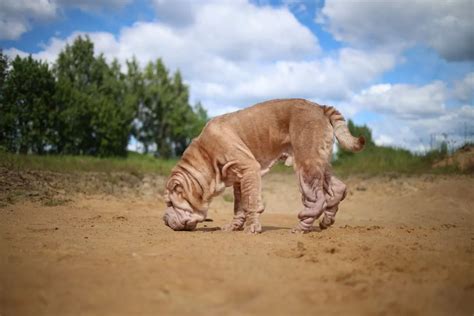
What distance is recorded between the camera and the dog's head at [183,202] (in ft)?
21.5

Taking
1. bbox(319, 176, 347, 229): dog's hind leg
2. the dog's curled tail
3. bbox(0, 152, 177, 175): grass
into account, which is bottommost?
bbox(319, 176, 347, 229): dog's hind leg

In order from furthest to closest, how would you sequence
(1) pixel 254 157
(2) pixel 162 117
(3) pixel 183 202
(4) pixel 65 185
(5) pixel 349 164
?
(2) pixel 162 117 → (5) pixel 349 164 → (4) pixel 65 185 → (1) pixel 254 157 → (3) pixel 183 202

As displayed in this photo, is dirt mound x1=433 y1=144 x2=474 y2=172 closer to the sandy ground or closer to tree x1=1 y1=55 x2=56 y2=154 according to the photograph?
the sandy ground

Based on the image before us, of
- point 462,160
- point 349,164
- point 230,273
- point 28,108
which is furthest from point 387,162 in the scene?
point 28,108

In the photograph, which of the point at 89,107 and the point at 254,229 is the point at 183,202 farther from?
the point at 89,107

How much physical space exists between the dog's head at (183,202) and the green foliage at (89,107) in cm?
572

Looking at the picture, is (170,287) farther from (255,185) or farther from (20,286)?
(255,185)

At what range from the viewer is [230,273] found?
10.8ft

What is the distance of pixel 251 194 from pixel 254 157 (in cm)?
69

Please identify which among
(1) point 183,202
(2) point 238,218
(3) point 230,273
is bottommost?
(3) point 230,273

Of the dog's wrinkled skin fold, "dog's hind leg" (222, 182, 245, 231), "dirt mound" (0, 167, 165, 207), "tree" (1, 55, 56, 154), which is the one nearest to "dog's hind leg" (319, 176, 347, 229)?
the dog's wrinkled skin fold

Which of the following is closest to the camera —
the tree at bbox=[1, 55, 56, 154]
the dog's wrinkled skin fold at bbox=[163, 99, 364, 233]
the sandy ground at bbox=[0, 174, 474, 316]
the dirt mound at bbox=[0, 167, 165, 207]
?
the sandy ground at bbox=[0, 174, 474, 316]

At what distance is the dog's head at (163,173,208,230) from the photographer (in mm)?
6539

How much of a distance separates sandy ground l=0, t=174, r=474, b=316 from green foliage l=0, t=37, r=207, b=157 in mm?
6829
